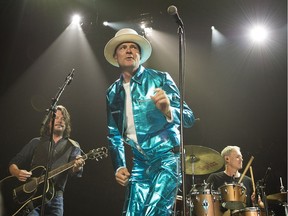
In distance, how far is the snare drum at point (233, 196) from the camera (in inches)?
210

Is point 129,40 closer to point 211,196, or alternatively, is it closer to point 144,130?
point 144,130

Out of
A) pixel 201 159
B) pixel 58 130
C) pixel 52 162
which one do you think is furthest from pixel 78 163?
pixel 201 159

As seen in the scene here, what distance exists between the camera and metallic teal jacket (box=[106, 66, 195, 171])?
2.95 meters

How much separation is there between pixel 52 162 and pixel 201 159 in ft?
7.80

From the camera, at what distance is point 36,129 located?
673cm

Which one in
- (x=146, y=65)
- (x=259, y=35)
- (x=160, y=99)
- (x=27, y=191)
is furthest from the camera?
(x=259, y=35)

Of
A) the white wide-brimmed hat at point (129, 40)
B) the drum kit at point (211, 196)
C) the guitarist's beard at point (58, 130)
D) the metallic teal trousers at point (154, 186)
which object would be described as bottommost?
the metallic teal trousers at point (154, 186)

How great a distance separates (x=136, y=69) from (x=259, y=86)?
548 centimetres

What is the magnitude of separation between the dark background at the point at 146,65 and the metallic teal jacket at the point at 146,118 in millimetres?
3427

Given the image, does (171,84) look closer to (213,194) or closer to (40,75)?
(213,194)

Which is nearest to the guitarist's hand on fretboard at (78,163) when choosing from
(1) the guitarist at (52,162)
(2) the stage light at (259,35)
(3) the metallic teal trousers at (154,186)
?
(1) the guitarist at (52,162)

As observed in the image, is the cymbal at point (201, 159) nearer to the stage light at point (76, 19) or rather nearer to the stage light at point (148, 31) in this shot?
the stage light at point (148, 31)

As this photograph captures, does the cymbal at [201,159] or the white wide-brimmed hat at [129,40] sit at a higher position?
the white wide-brimmed hat at [129,40]

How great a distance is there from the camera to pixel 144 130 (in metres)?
3.03
